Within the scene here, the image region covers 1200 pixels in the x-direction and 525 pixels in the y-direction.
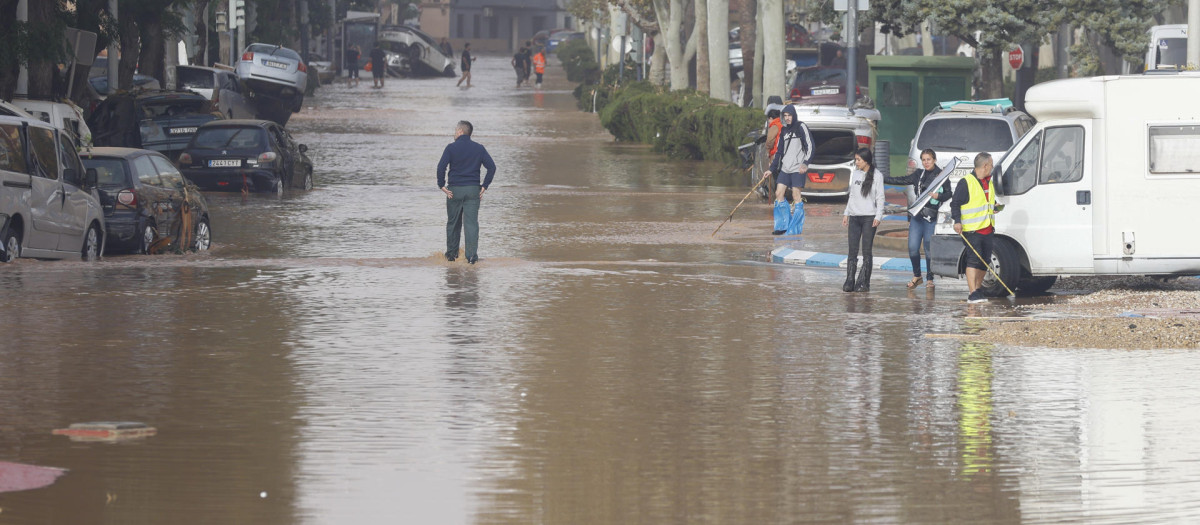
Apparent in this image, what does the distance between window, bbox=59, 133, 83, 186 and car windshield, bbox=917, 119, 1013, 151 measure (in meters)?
10.8

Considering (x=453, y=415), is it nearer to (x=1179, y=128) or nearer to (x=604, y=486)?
(x=604, y=486)

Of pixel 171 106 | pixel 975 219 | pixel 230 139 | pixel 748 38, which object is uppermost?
pixel 748 38

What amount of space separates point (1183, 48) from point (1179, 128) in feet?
68.9

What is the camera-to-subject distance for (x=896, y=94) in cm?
3341

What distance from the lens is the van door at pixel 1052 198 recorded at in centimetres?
1633

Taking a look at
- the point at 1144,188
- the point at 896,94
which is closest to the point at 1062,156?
the point at 1144,188

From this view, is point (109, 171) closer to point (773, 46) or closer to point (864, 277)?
point (864, 277)

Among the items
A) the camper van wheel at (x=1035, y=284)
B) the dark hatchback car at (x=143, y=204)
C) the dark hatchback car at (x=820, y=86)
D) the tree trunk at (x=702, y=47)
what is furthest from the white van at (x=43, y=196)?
the tree trunk at (x=702, y=47)

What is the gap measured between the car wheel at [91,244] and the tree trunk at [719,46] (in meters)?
22.7

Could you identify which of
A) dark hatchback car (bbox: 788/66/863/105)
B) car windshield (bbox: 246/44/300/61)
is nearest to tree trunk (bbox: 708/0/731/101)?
dark hatchback car (bbox: 788/66/863/105)

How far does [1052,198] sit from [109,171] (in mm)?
10354

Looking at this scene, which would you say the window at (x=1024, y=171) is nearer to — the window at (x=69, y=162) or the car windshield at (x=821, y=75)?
the window at (x=69, y=162)

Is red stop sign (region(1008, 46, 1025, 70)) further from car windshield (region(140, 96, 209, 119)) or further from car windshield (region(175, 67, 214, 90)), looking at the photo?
car windshield (region(175, 67, 214, 90))

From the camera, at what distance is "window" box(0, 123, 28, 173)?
17.6 m
